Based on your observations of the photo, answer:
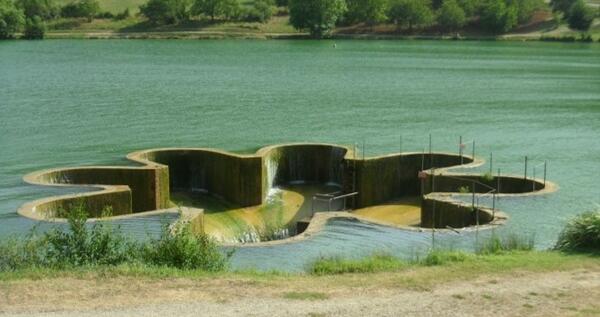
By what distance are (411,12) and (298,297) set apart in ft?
505

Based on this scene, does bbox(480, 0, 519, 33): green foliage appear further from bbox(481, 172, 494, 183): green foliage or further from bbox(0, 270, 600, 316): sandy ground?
bbox(0, 270, 600, 316): sandy ground

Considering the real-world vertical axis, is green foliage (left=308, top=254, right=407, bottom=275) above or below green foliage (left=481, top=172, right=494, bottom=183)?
above

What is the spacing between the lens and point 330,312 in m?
15.2

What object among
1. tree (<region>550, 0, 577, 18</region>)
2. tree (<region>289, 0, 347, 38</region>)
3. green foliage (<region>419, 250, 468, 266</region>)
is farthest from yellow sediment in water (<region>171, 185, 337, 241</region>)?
tree (<region>550, 0, 577, 18</region>)

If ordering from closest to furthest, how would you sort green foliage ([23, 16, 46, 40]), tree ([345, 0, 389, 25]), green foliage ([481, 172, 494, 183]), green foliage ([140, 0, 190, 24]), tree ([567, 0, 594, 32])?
green foliage ([481, 172, 494, 183]), green foliage ([23, 16, 46, 40]), tree ([567, 0, 594, 32]), green foliage ([140, 0, 190, 24]), tree ([345, 0, 389, 25])

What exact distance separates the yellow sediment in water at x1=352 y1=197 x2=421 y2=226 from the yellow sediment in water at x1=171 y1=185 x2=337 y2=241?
2637 millimetres

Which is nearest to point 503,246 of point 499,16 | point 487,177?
point 487,177

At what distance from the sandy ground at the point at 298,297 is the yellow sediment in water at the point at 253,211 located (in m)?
13.6

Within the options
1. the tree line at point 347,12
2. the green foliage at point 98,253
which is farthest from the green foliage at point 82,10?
the green foliage at point 98,253

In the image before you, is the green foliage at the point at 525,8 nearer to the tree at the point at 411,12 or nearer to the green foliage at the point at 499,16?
the green foliage at the point at 499,16

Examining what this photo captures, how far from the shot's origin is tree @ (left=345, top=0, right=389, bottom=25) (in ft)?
538

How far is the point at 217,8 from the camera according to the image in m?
160

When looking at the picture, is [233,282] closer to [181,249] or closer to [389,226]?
[181,249]

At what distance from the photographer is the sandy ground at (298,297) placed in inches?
599
